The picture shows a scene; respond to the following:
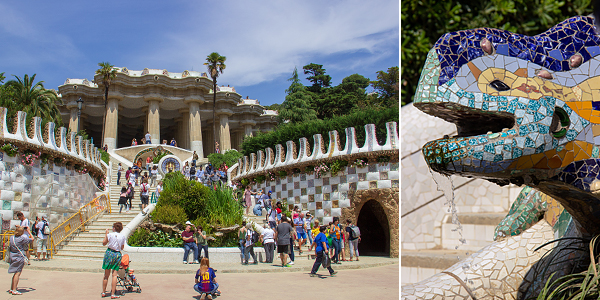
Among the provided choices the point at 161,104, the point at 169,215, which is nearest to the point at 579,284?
the point at 169,215

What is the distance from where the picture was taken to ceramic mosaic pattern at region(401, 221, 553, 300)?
311 cm

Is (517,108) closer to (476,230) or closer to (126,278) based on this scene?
(476,230)

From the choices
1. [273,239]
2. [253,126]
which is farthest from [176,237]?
[253,126]

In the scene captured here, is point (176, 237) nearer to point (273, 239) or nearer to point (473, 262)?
point (273, 239)

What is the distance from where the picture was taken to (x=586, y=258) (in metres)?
2.83

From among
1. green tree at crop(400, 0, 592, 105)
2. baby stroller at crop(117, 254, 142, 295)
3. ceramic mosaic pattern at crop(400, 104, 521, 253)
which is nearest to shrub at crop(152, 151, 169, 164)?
baby stroller at crop(117, 254, 142, 295)

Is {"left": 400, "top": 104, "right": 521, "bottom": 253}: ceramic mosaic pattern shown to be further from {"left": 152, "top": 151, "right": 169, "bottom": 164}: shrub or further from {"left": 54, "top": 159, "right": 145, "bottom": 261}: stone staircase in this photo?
{"left": 152, "top": 151, "right": 169, "bottom": 164}: shrub

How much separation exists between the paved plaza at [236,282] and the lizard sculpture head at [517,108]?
6429 millimetres

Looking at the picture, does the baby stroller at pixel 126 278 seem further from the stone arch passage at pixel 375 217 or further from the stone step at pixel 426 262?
the stone arch passage at pixel 375 217

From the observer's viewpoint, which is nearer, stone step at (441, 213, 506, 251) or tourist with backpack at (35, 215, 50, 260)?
stone step at (441, 213, 506, 251)

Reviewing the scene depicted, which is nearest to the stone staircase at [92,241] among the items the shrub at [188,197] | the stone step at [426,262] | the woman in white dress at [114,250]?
the shrub at [188,197]

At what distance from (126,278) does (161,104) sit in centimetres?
4240

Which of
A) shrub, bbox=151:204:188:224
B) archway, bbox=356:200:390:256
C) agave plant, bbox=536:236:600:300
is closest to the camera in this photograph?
agave plant, bbox=536:236:600:300

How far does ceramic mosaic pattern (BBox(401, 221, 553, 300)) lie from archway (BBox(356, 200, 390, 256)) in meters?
16.4
